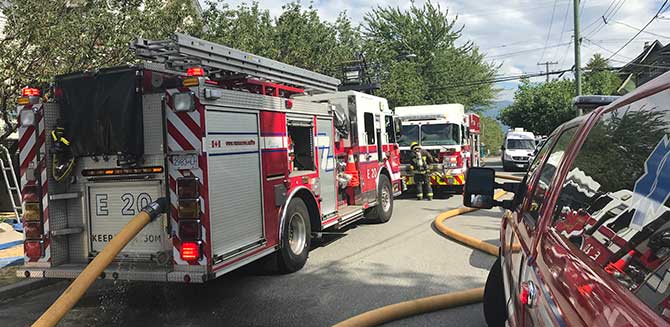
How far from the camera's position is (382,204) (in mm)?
10891

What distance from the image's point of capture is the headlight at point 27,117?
5.64 meters

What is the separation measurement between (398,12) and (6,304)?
34402 mm

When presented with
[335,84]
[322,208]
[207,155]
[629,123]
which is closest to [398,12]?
[335,84]

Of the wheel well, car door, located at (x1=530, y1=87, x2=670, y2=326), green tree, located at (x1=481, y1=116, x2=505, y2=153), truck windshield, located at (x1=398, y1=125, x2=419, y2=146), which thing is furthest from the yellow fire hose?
green tree, located at (x1=481, y1=116, x2=505, y2=153)

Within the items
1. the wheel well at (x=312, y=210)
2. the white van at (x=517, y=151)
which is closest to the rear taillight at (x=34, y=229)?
the wheel well at (x=312, y=210)

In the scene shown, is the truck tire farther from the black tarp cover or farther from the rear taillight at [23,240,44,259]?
the rear taillight at [23,240,44,259]

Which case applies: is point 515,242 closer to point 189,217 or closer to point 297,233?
point 189,217

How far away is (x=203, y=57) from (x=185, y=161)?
1.43 m

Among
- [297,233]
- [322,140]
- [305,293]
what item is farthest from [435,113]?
[305,293]

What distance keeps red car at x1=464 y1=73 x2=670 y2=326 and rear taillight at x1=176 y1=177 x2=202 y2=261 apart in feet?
10.6

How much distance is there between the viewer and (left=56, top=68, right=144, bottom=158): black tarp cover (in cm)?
544

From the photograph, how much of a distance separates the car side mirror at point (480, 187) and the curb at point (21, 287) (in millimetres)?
5268

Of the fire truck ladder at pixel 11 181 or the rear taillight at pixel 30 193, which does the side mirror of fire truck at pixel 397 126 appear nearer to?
the fire truck ladder at pixel 11 181

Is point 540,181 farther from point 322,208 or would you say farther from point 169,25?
point 169,25
